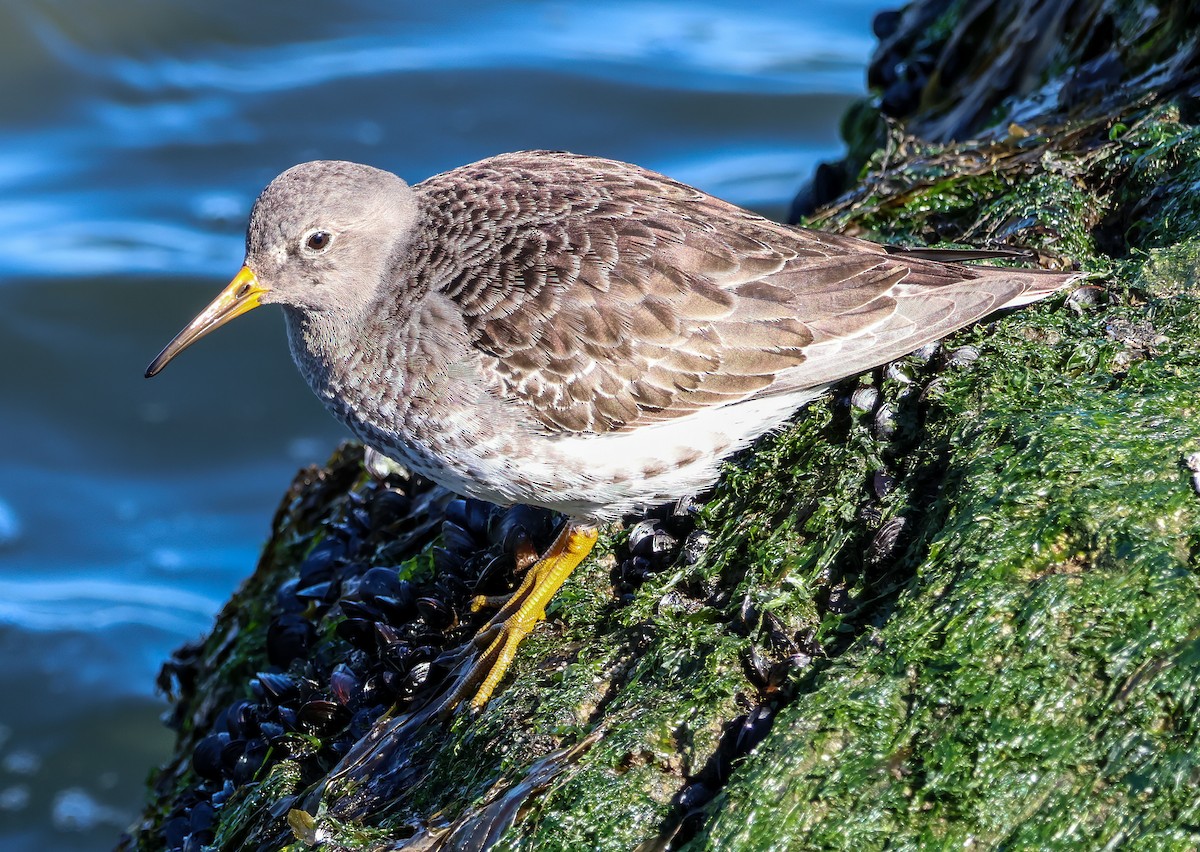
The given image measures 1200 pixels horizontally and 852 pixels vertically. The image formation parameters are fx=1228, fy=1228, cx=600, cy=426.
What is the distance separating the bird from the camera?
184 inches

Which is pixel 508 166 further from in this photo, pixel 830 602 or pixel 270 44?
pixel 270 44

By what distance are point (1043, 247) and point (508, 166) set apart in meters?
2.31

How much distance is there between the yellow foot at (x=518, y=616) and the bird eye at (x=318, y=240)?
1.55 m

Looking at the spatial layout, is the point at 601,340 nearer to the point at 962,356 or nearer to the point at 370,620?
the point at 962,356

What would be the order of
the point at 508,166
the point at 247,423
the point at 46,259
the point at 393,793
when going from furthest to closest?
the point at 46,259, the point at 247,423, the point at 508,166, the point at 393,793

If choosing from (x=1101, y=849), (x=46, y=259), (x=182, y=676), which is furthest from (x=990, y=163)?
(x=46, y=259)

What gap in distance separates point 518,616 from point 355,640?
0.81 metres

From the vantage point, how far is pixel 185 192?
39.5ft

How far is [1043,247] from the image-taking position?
516 cm

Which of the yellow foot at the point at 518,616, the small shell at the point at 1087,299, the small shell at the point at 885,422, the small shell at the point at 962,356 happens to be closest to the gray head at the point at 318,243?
the yellow foot at the point at 518,616

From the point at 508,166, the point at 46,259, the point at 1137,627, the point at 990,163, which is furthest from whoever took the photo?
the point at 46,259

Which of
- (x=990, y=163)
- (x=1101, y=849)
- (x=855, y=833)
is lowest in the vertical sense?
(x=1101, y=849)

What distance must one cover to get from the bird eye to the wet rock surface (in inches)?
51.6

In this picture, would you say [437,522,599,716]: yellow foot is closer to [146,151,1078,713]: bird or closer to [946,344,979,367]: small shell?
[146,151,1078,713]: bird
